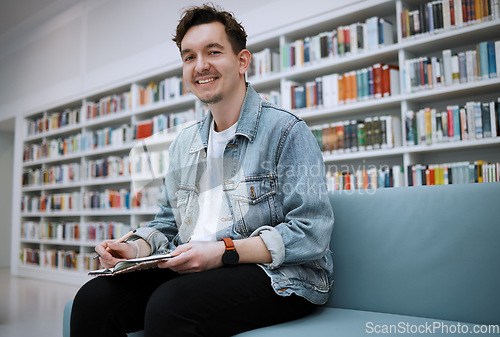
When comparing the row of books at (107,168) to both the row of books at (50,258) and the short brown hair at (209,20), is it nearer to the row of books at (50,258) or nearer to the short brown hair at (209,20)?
Answer: the row of books at (50,258)

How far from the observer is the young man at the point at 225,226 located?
0.97 meters

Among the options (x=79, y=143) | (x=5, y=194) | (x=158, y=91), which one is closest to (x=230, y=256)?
(x=158, y=91)

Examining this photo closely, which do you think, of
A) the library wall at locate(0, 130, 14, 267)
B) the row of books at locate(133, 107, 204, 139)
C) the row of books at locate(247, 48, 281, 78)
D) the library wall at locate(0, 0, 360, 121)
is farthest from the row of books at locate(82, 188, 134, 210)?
the library wall at locate(0, 130, 14, 267)

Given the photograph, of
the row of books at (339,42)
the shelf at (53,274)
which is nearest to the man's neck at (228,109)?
the row of books at (339,42)

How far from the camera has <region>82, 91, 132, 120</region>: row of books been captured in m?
5.26

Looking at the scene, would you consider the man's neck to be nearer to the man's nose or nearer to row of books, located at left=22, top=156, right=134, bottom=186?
the man's nose

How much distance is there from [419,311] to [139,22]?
4.90m

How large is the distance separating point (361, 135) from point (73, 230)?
4152mm

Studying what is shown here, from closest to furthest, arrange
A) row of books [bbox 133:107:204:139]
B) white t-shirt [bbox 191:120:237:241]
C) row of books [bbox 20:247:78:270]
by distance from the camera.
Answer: white t-shirt [bbox 191:120:237:241]
row of books [bbox 133:107:204:139]
row of books [bbox 20:247:78:270]

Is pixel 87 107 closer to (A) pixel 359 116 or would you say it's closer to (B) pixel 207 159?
(A) pixel 359 116

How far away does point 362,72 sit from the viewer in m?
3.31

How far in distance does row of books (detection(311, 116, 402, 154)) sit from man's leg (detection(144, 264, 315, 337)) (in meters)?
2.37

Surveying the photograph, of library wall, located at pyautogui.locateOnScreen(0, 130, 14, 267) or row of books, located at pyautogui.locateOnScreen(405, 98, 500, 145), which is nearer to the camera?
row of books, located at pyautogui.locateOnScreen(405, 98, 500, 145)

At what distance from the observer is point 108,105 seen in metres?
5.50
